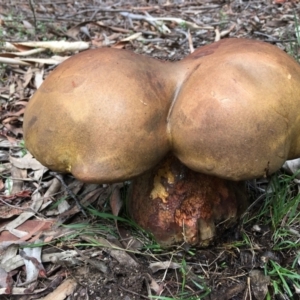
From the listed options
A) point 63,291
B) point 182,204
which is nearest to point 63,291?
point 63,291

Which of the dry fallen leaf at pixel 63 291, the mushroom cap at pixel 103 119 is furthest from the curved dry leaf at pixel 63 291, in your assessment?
the mushroom cap at pixel 103 119

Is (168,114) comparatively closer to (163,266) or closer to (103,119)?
(103,119)

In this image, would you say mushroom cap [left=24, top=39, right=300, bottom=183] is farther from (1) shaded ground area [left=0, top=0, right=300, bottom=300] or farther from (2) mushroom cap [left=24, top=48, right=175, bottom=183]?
(1) shaded ground area [left=0, top=0, right=300, bottom=300]

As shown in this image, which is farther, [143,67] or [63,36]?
[63,36]

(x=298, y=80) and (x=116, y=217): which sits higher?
(x=298, y=80)

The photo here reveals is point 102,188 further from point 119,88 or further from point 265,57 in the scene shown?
point 265,57

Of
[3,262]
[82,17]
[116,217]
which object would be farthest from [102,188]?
[82,17]
